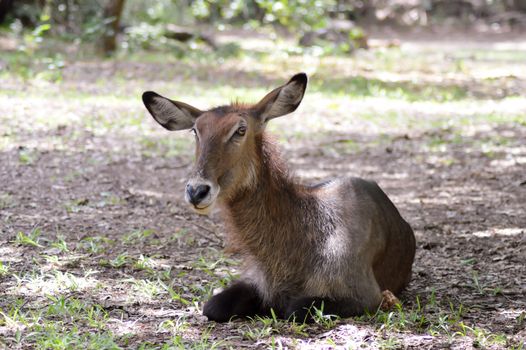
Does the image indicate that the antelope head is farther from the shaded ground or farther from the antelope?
the shaded ground

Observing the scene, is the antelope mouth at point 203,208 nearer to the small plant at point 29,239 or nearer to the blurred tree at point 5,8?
the small plant at point 29,239

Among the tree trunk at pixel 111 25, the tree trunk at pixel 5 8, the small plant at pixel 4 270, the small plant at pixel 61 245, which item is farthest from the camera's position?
the tree trunk at pixel 5 8

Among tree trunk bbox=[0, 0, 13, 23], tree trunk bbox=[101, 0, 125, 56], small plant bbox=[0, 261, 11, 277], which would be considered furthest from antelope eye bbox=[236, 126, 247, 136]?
tree trunk bbox=[0, 0, 13, 23]

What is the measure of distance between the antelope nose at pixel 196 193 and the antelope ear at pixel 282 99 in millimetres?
781

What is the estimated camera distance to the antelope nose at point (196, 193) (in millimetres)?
4449

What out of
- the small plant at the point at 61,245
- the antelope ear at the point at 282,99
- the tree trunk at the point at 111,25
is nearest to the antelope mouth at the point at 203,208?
the antelope ear at the point at 282,99

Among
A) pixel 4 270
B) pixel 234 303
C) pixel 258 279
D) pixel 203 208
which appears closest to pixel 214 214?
pixel 4 270

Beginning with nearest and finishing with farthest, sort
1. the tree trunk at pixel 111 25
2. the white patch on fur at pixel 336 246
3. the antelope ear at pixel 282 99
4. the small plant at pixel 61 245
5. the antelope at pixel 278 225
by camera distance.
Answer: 1. the antelope at pixel 278 225
2. the white patch on fur at pixel 336 246
3. the antelope ear at pixel 282 99
4. the small plant at pixel 61 245
5. the tree trunk at pixel 111 25

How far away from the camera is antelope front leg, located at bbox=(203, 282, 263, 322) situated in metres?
4.75

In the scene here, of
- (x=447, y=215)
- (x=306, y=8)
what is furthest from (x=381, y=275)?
(x=306, y=8)

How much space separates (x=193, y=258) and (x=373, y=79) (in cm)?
1026

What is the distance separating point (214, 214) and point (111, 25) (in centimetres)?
972

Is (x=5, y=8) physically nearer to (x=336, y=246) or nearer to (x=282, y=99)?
(x=282, y=99)

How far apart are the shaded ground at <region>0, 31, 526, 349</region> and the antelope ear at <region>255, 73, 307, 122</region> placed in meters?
1.24
